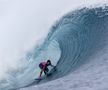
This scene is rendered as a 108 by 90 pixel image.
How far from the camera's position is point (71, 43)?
24031mm

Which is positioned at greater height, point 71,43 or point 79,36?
point 79,36

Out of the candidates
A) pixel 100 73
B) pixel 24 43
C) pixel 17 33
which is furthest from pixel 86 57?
pixel 17 33

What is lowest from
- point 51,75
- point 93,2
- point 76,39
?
point 51,75

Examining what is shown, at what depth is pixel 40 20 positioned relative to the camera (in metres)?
31.0

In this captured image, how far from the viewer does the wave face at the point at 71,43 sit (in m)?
20.9

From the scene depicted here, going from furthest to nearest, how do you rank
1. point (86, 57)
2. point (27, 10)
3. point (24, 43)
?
point (27, 10) → point (24, 43) → point (86, 57)

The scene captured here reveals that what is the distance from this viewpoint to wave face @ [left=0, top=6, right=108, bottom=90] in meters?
20.9

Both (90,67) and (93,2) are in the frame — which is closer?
(90,67)

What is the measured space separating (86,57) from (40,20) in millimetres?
11506

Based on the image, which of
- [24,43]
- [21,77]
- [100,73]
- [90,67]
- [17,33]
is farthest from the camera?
[17,33]

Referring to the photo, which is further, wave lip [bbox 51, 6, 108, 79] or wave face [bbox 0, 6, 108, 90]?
wave face [bbox 0, 6, 108, 90]

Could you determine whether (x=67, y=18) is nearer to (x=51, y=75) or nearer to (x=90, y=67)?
(x=51, y=75)

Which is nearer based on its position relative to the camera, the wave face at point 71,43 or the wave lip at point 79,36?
the wave lip at point 79,36

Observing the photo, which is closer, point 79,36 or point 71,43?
point 71,43
